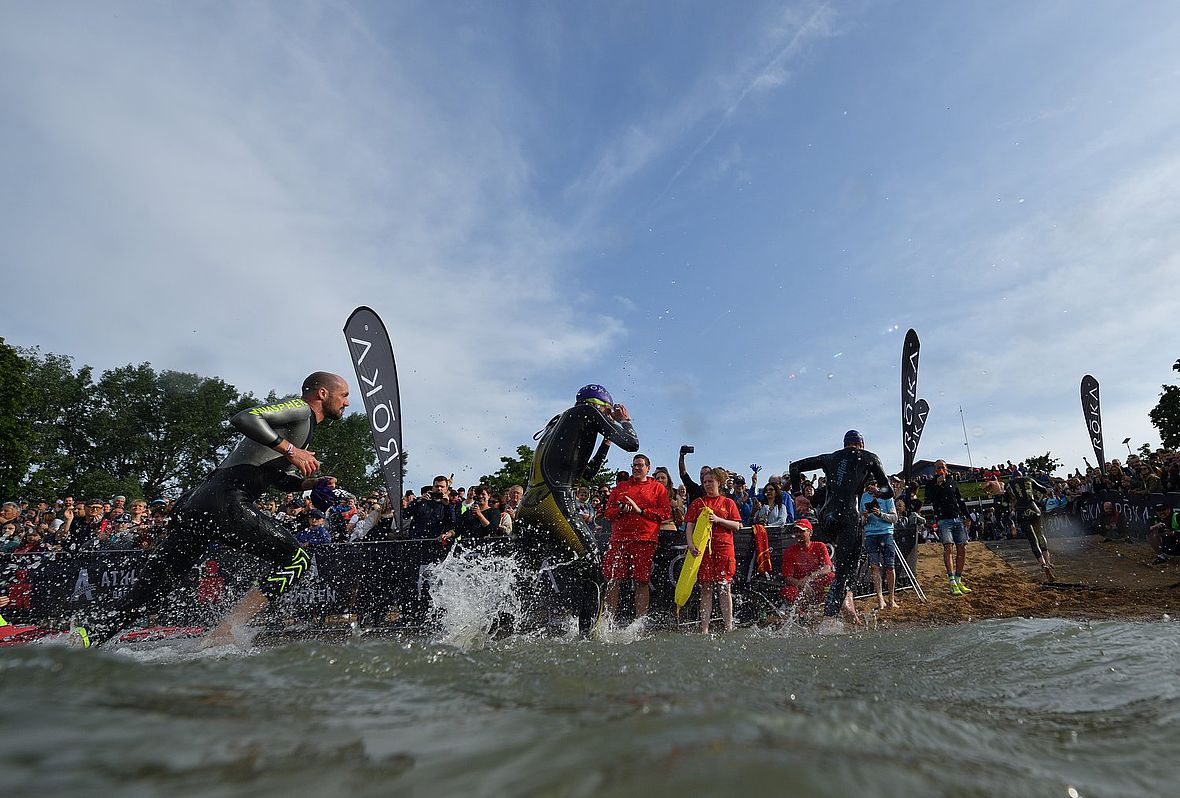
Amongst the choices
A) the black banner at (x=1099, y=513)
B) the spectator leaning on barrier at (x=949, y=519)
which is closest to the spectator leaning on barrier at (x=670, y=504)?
the spectator leaning on barrier at (x=949, y=519)

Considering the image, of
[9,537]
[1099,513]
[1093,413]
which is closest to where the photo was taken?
[9,537]

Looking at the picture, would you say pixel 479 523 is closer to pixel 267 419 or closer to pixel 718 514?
pixel 718 514

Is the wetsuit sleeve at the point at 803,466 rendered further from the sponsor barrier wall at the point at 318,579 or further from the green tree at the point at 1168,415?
the green tree at the point at 1168,415

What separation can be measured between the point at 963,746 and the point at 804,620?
17.3ft

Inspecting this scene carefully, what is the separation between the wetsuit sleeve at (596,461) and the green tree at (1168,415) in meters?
46.9

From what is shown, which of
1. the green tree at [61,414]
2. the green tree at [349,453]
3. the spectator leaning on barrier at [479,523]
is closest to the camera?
the spectator leaning on barrier at [479,523]

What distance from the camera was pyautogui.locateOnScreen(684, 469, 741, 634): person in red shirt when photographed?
18.1ft

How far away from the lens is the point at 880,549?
768cm

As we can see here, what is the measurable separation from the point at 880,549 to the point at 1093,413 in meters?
12.2

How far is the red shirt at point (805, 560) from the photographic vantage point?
6793 mm

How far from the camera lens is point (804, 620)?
6398mm

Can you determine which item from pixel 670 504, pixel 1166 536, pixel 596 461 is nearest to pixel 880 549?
pixel 670 504

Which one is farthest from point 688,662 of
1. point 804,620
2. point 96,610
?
point 96,610

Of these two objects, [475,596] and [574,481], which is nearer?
[574,481]
